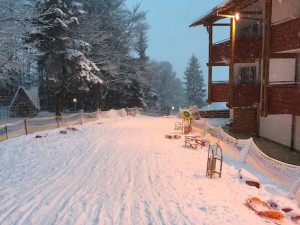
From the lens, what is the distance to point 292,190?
7715 millimetres

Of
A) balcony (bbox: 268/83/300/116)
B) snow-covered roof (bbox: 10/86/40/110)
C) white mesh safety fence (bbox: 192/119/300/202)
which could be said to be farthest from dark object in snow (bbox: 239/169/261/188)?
snow-covered roof (bbox: 10/86/40/110)

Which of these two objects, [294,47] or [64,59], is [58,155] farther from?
[64,59]

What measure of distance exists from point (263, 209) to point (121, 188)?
153 inches

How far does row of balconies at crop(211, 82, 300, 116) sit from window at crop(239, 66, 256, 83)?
3.22 metres

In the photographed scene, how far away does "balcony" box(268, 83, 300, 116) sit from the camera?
11586 mm

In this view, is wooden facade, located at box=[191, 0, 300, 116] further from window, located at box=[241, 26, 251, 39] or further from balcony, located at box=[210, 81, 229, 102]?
window, located at box=[241, 26, 251, 39]

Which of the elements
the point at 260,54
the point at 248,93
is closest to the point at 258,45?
the point at 260,54

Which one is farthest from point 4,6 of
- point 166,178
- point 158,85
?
point 158,85

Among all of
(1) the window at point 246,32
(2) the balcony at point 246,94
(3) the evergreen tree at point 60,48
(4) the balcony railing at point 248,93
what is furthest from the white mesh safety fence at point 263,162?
(3) the evergreen tree at point 60,48

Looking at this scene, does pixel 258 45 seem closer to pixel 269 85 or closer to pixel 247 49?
pixel 247 49

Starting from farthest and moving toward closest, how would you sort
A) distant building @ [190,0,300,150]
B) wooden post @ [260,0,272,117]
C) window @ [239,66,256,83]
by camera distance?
1. window @ [239,66,256,83]
2. wooden post @ [260,0,272,117]
3. distant building @ [190,0,300,150]

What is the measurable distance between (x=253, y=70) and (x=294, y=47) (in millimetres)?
9046

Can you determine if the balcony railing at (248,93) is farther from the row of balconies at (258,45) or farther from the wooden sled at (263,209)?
the wooden sled at (263,209)

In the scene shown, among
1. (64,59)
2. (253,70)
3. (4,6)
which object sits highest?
(4,6)
